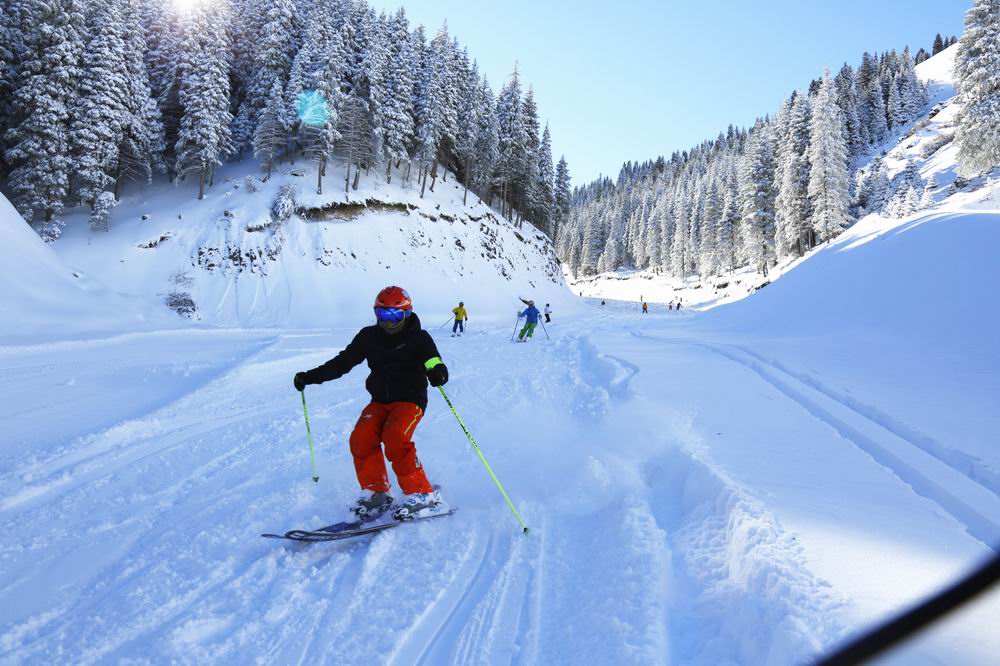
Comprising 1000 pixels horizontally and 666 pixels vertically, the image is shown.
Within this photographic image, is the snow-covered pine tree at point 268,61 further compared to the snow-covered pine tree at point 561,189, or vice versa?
the snow-covered pine tree at point 561,189

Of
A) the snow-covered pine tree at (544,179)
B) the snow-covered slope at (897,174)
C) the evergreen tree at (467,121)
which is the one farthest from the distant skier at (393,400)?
the snow-covered pine tree at (544,179)

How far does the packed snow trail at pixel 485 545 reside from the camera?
8.47ft

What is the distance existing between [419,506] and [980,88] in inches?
1505

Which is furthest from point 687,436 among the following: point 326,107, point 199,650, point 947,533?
point 326,107

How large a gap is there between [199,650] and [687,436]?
482 centimetres

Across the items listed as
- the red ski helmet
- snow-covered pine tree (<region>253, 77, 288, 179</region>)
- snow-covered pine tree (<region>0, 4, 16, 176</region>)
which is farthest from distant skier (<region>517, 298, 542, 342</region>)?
snow-covered pine tree (<region>0, 4, 16, 176</region>)

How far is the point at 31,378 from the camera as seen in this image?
8.73 m

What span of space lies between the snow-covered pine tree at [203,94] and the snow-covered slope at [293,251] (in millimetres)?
2488

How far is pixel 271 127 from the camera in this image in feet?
112

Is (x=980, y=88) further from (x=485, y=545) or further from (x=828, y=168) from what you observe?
(x=485, y=545)

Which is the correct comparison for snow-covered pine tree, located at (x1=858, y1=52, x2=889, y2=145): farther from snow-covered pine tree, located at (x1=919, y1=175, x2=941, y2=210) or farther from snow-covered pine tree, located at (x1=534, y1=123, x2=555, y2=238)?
snow-covered pine tree, located at (x1=534, y1=123, x2=555, y2=238)

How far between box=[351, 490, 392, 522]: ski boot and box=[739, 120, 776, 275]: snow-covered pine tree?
56.9 metres

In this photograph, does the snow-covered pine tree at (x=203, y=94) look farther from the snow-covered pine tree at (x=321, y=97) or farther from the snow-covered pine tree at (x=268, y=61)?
the snow-covered pine tree at (x=321, y=97)

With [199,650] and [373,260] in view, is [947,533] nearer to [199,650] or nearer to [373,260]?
[199,650]
